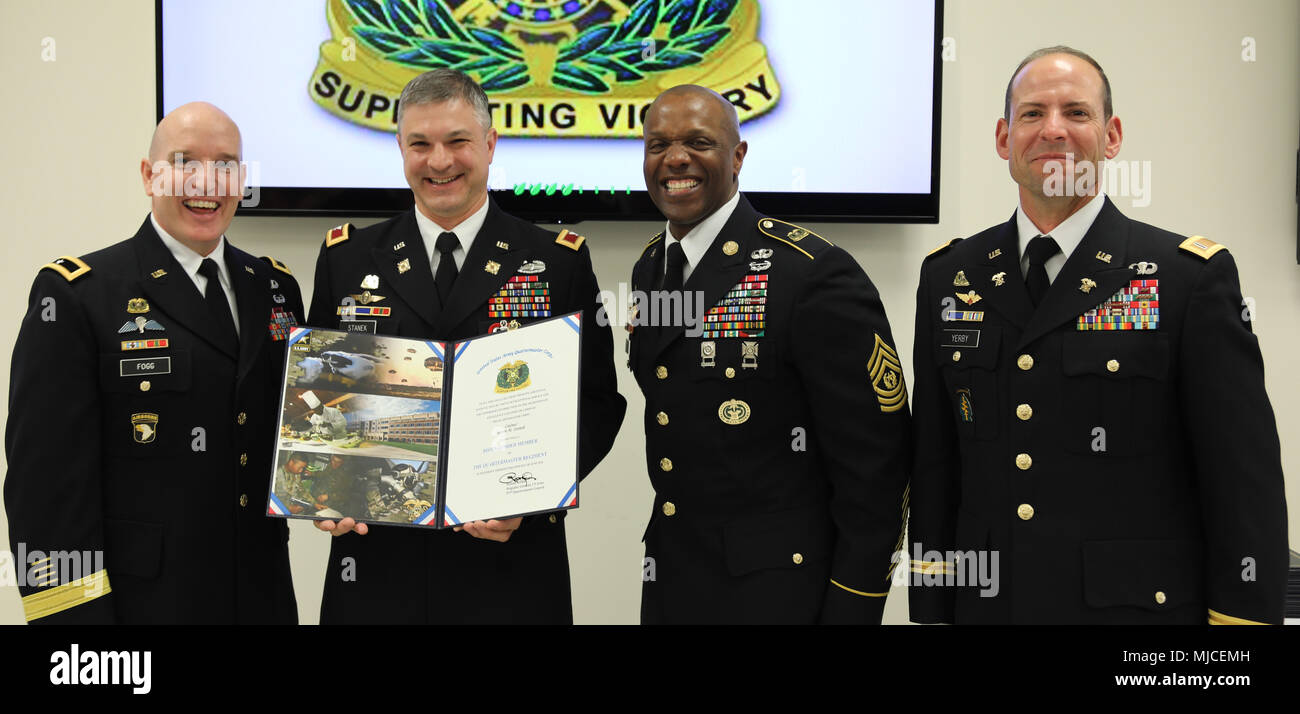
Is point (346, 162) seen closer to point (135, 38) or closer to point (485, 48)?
point (485, 48)

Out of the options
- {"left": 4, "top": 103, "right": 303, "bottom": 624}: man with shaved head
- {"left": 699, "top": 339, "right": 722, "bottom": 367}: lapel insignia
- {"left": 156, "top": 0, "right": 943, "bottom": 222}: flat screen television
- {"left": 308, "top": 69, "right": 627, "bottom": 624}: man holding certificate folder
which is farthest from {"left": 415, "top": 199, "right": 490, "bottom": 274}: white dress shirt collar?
{"left": 156, "top": 0, "right": 943, "bottom": 222}: flat screen television

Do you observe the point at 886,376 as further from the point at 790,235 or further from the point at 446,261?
the point at 446,261

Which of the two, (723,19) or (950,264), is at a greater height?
(723,19)

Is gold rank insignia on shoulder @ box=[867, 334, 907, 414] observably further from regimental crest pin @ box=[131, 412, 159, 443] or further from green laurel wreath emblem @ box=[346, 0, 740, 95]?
green laurel wreath emblem @ box=[346, 0, 740, 95]

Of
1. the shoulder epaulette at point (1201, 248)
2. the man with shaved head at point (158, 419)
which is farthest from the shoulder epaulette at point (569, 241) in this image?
the shoulder epaulette at point (1201, 248)

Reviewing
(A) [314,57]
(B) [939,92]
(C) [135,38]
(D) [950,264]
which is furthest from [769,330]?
(C) [135,38]

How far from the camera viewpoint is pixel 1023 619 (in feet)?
5.64

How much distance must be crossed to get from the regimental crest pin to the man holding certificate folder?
15.4 inches

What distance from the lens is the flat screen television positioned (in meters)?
3.09

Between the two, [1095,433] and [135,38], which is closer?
[1095,433]

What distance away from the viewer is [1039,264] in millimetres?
1790

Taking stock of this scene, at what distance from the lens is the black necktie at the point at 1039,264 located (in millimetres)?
1776

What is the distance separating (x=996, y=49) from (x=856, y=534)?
205 centimetres
